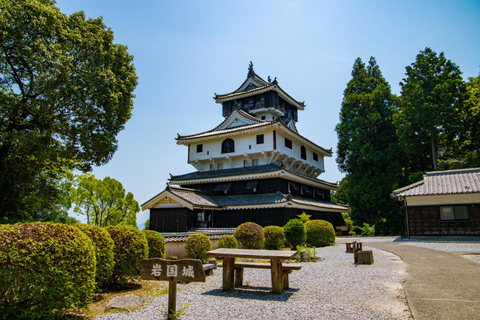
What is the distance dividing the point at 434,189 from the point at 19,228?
2572 centimetres

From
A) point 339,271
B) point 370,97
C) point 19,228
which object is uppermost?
point 370,97

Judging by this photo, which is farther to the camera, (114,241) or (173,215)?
(173,215)

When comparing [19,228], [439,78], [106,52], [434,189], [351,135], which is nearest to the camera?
[19,228]

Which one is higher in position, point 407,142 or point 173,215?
point 407,142

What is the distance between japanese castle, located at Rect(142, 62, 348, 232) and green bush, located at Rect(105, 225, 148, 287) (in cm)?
1445

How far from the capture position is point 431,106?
32750 millimetres

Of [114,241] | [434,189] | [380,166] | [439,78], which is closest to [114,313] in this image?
[114,241]

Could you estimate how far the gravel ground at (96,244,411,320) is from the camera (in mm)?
5863

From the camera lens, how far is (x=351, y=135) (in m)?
38.9

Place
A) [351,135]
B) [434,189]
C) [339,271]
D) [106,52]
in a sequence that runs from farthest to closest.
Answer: [351,135]
[434,189]
[106,52]
[339,271]

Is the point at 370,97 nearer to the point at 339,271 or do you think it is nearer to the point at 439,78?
the point at 439,78

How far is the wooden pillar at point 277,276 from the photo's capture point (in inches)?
297

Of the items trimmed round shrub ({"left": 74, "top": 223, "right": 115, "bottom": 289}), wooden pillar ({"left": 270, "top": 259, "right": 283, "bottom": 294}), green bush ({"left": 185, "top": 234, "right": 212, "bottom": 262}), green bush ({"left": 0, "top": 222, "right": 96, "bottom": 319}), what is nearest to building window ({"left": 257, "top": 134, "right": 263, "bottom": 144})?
green bush ({"left": 185, "top": 234, "right": 212, "bottom": 262})

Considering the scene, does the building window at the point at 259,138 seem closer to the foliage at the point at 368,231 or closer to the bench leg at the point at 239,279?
the foliage at the point at 368,231
